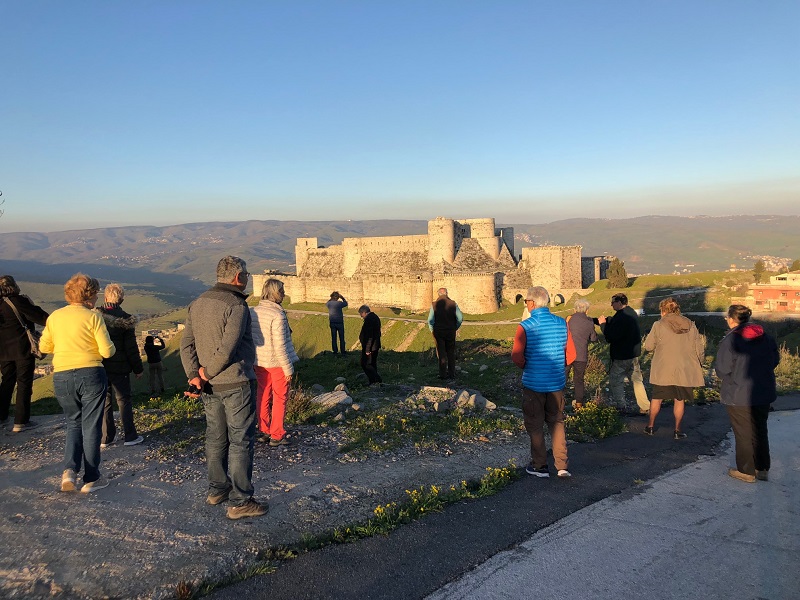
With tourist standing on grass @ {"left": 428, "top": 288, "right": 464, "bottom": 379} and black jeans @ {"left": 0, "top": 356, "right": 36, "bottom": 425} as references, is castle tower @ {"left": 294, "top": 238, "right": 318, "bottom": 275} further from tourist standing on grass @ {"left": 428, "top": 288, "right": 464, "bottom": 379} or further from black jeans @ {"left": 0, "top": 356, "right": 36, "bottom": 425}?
black jeans @ {"left": 0, "top": 356, "right": 36, "bottom": 425}

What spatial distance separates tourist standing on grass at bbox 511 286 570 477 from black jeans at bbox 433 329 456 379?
6288mm

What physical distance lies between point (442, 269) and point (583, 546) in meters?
44.6

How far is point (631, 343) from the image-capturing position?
31.1ft

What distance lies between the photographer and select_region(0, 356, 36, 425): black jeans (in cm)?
796

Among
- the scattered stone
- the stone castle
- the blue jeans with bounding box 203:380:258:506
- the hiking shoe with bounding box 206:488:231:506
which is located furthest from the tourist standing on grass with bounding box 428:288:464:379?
the stone castle

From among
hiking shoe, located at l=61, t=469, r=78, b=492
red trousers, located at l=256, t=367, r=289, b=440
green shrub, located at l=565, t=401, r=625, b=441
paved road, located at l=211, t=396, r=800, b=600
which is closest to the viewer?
paved road, located at l=211, t=396, r=800, b=600

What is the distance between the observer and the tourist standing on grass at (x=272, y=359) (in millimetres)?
6941

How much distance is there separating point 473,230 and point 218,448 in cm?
4846

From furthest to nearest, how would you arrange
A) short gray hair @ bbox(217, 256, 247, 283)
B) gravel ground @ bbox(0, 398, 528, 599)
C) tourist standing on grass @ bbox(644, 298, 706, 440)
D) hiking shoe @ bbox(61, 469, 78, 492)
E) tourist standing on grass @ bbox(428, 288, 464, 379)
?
tourist standing on grass @ bbox(428, 288, 464, 379) → tourist standing on grass @ bbox(644, 298, 706, 440) → hiking shoe @ bbox(61, 469, 78, 492) → short gray hair @ bbox(217, 256, 247, 283) → gravel ground @ bbox(0, 398, 528, 599)

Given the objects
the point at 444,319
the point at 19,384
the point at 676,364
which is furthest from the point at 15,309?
the point at 676,364

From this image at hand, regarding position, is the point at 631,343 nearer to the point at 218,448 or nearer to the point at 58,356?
the point at 218,448

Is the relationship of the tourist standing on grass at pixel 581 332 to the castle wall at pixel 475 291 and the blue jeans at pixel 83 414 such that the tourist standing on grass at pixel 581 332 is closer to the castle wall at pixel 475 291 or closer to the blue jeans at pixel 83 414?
the blue jeans at pixel 83 414

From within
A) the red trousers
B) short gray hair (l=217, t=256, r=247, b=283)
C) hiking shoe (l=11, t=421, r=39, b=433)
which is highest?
short gray hair (l=217, t=256, r=247, b=283)

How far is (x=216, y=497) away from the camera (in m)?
5.12
